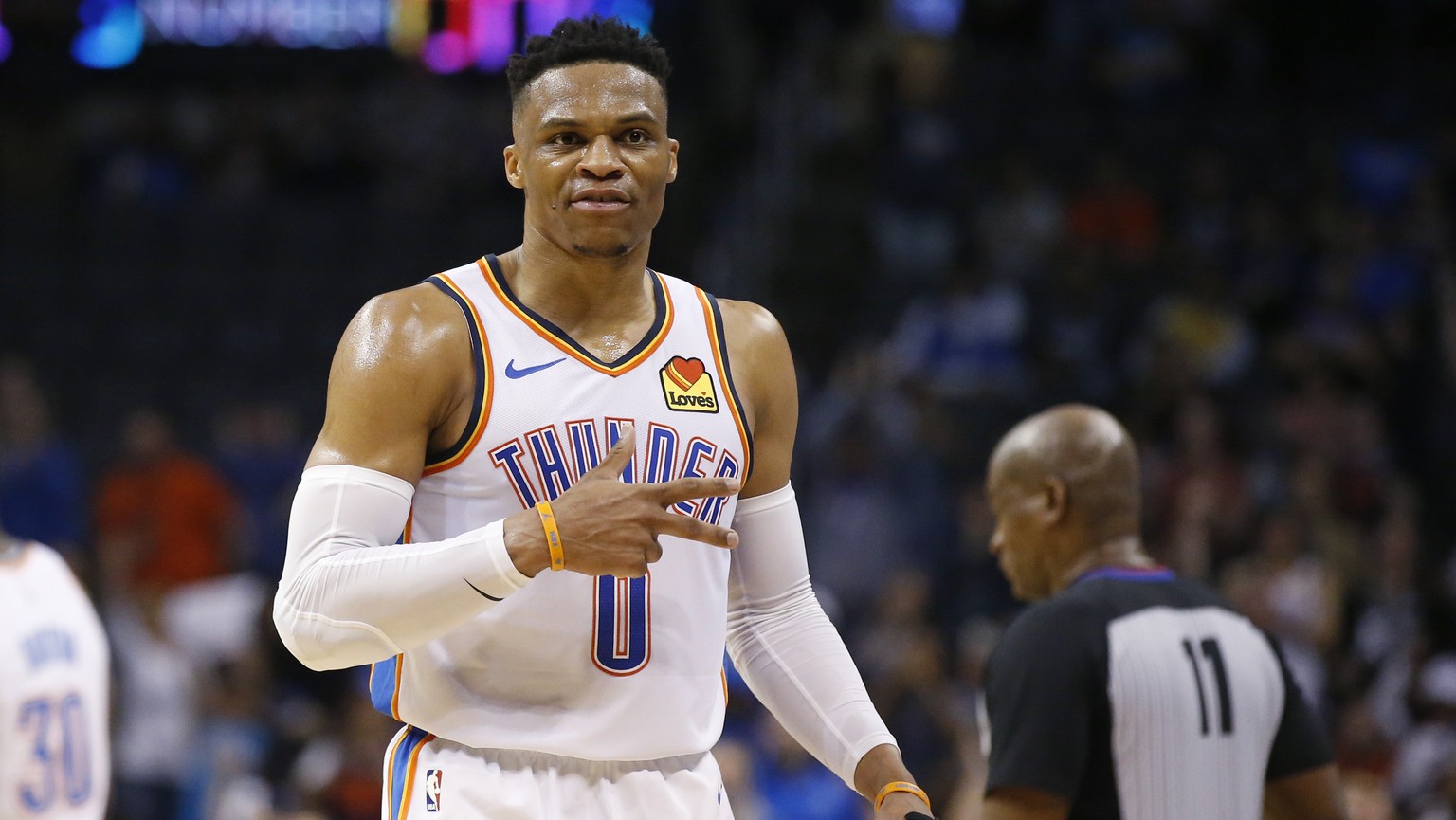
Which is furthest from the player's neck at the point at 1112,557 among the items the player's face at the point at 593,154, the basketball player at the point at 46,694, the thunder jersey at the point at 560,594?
the basketball player at the point at 46,694

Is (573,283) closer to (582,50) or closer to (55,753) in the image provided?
(582,50)

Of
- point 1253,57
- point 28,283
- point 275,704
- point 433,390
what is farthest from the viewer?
point 1253,57

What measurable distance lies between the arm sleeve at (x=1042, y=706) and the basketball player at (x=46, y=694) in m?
2.39

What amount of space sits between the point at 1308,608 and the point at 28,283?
8744 mm

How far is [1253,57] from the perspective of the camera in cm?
1375

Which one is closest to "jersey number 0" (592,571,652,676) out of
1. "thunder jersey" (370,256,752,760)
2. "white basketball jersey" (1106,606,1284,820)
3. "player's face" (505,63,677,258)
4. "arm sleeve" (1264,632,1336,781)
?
"thunder jersey" (370,256,752,760)

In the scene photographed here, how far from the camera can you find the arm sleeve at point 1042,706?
362 centimetres

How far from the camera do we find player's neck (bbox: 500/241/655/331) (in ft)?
10.8

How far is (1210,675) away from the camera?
3785mm

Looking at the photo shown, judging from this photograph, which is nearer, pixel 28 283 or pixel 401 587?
pixel 401 587

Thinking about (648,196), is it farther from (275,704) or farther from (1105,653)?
(275,704)

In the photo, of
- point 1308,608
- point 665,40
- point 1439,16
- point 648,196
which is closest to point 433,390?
point 648,196

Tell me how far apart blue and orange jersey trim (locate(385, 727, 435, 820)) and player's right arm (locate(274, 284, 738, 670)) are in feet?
1.03

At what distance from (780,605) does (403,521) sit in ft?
2.96
